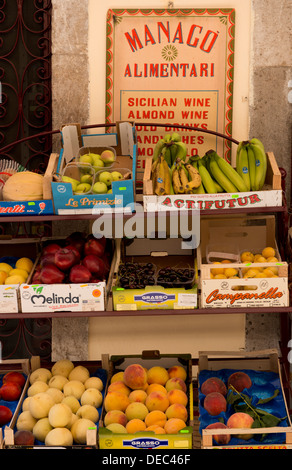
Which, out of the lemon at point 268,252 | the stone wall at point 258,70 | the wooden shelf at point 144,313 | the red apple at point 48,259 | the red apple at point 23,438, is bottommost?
the red apple at point 23,438

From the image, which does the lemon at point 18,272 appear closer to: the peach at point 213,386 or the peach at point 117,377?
the peach at point 117,377

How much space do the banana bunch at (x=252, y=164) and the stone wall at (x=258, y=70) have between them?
1.80 feet

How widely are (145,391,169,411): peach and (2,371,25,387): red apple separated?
824mm

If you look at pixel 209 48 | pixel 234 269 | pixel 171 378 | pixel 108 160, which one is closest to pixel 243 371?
pixel 171 378

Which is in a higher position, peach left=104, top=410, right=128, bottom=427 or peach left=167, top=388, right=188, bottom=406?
peach left=167, top=388, right=188, bottom=406

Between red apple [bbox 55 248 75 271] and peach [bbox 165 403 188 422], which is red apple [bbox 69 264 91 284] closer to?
red apple [bbox 55 248 75 271]

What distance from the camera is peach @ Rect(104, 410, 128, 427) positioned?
314cm

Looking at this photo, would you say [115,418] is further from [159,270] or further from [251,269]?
[251,269]

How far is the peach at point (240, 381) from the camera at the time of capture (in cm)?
342

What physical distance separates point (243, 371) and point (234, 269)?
0.71 metres

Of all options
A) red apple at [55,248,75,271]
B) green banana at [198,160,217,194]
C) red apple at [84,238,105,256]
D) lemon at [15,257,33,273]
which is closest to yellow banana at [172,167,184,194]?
green banana at [198,160,217,194]

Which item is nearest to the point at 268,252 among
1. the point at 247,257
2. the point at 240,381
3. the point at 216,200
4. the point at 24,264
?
the point at 247,257

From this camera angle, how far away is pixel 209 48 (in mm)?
3822

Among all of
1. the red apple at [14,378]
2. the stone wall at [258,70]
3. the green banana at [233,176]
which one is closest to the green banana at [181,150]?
the green banana at [233,176]
